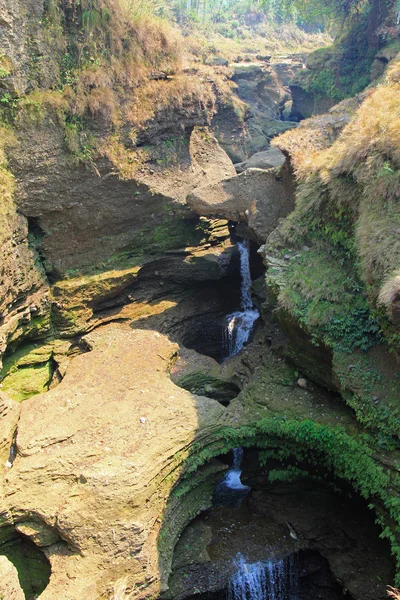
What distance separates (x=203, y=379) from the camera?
44.5 feet

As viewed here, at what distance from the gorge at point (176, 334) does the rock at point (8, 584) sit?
1.3 inches

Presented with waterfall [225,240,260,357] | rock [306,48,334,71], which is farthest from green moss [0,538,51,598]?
rock [306,48,334,71]

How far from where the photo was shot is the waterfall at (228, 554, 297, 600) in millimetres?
10688

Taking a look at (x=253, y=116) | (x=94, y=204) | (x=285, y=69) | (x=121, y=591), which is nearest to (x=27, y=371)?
(x=94, y=204)

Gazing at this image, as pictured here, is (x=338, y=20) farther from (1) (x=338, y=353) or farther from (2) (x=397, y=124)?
(1) (x=338, y=353)

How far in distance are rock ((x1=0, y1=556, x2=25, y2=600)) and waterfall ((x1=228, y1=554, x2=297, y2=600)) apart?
5.05 metres

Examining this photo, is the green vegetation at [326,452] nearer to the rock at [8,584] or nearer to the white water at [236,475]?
the white water at [236,475]

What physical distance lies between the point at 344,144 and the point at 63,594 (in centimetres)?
1144

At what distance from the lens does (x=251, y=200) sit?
15.1 meters

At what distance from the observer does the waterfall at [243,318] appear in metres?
16.9

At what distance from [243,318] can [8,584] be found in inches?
458

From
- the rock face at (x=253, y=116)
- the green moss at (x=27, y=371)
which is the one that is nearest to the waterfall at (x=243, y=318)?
the green moss at (x=27, y=371)

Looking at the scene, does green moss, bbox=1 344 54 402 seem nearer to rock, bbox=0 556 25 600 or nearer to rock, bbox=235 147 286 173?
rock, bbox=0 556 25 600

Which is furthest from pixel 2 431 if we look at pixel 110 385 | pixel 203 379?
pixel 203 379
